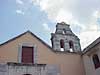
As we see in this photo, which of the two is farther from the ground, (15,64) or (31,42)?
(31,42)

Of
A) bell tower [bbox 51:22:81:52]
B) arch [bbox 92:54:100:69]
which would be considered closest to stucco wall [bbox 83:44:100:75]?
arch [bbox 92:54:100:69]

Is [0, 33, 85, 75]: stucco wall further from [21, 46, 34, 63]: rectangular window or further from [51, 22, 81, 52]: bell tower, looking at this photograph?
[51, 22, 81, 52]: bell tower

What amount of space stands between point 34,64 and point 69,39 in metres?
4.93

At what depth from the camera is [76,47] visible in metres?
15.2

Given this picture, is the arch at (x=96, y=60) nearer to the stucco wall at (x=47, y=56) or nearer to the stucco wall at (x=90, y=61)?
the stucco wall at (x=90, y=61)

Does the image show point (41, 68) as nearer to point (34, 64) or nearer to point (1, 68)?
point (34, 64)

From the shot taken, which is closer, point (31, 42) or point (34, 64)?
point (34, 64)

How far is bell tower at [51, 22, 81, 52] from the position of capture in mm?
14938

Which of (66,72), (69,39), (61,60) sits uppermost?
(69,39)

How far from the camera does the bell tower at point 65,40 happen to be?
49.0 ft

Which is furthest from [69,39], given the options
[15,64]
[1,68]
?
[1,68]

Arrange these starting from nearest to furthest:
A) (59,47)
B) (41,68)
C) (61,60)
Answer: (41,68), (61,60), (59,47)

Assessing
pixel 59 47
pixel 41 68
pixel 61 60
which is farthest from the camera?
pixel 59 47

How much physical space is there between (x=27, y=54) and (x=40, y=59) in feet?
3.71
